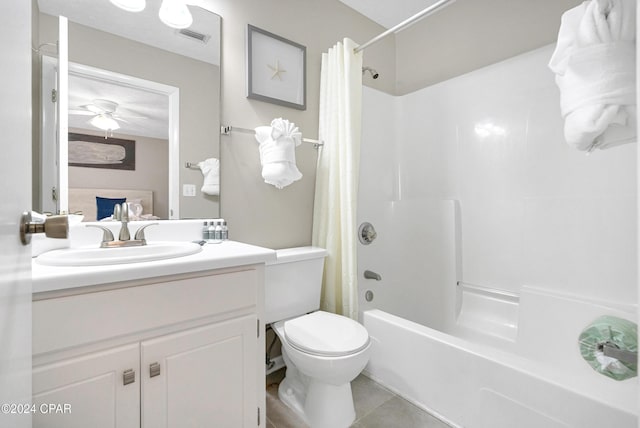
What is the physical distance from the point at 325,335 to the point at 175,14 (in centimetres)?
174

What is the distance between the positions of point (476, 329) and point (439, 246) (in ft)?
1.86

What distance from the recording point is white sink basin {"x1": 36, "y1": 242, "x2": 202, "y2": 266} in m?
0.88

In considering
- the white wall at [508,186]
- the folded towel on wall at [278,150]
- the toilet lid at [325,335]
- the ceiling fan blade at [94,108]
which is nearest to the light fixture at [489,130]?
the white wall at [508,186]

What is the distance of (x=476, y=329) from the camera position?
1.93 metres

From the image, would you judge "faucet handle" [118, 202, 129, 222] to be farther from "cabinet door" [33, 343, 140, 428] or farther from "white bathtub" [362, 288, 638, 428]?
"white bathtub" [362, 288, 638, 428]

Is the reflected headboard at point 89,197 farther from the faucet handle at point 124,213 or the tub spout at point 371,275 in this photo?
the tub spout at point 371,275

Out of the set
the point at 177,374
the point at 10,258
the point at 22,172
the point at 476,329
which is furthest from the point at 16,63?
the point at 476,329

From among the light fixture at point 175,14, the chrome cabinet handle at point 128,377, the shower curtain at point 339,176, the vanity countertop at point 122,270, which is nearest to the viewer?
the vanity countertop at point 122,270

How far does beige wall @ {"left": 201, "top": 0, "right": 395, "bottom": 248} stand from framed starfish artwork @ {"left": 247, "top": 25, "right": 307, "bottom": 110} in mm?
44

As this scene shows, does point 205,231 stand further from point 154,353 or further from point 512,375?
point 512,375

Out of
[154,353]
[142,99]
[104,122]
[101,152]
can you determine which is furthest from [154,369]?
[142,99]

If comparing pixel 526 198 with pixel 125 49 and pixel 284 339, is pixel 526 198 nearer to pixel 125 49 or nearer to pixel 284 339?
pixel 284 339

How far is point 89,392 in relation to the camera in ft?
2.71

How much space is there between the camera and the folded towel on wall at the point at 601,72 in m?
0.83
